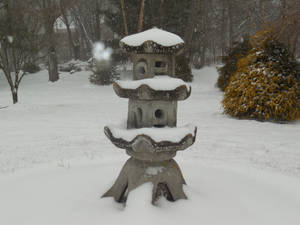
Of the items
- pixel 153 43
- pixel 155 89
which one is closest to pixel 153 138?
pixel 155 89

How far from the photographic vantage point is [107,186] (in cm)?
437

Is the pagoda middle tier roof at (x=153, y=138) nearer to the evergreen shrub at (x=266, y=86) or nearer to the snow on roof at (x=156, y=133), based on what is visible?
the snow on roof at (x=156, y=133)

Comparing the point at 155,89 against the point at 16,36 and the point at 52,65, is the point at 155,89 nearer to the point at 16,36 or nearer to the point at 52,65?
the point at 16,36

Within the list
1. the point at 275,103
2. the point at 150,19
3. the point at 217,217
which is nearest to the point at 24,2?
the point at 150,19

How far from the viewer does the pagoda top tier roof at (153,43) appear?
3.26 m

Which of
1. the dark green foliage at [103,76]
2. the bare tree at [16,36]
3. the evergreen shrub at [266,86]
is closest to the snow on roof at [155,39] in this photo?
the evergreen shrub at [266,86]

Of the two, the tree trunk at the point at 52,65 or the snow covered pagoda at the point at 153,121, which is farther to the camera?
the tree trunk at the point at 52,65

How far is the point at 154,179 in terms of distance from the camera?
3607 mm

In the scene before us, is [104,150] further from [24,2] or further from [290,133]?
[24,2]

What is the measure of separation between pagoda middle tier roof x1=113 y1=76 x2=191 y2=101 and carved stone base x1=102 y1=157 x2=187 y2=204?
935 mm

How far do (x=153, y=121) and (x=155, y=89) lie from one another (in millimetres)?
500

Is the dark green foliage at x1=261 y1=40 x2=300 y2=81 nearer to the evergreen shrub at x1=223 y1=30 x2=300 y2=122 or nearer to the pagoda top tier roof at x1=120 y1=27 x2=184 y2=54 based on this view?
the evergreen shrub at x1=223 y1=30 x2=300 y2=122

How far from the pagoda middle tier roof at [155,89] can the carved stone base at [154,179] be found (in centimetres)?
94

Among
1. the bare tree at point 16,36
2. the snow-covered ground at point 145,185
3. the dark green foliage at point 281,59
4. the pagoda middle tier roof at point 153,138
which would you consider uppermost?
the bare tree at point 16,36
